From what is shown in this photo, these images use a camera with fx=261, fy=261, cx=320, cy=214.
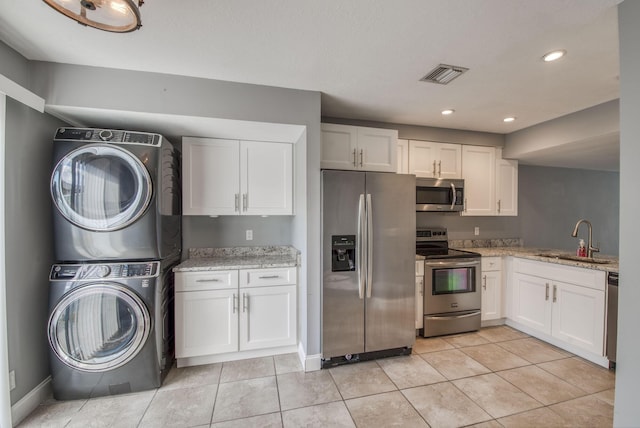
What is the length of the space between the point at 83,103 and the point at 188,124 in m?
0.70

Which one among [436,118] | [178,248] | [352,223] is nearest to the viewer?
[352,223]

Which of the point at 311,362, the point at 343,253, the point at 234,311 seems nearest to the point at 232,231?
the point at 234,311

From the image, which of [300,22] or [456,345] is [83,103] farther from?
[456,345]

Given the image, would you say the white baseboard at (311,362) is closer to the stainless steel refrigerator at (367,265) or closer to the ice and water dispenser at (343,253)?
the stainless steel refrigerator at (367,265)

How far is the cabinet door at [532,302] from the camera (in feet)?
9.31

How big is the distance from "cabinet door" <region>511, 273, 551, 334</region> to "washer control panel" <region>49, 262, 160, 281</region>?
387cm

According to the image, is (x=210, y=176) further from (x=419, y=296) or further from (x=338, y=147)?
(x=419, y=296)

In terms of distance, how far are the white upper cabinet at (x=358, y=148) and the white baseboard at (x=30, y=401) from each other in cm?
284

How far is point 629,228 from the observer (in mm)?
1263

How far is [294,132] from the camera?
8.10 feet

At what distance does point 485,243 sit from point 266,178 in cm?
327

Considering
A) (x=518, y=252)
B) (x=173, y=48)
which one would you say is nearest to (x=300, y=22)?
(x=173, y=48)

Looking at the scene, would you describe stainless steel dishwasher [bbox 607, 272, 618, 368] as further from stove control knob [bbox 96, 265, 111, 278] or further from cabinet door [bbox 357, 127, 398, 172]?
stove control knob [bbox 96, 265, 111, 278]

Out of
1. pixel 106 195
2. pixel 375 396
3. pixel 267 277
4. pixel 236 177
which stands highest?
pixel 236 177
